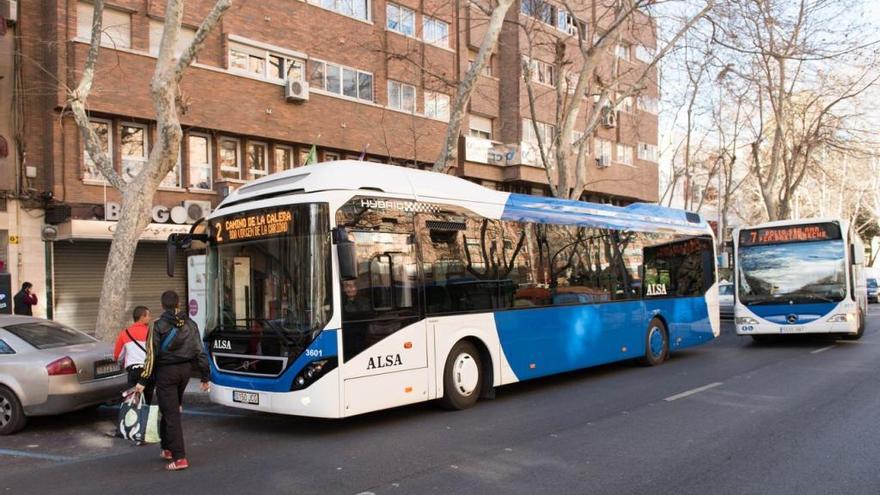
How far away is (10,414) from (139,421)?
2.52 meters

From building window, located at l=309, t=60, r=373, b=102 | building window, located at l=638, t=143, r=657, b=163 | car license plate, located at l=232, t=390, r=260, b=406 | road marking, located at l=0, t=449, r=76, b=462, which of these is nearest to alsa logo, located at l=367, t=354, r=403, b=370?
car license plate, located at l=232, t=390, r=260, b=406

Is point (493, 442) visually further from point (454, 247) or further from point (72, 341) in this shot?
point (72, 341)

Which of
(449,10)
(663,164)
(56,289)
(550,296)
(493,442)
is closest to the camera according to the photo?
(493,442)

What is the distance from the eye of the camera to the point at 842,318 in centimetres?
1531

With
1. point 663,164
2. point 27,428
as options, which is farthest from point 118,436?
point 663,164

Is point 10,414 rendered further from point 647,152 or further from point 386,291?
point 647,152

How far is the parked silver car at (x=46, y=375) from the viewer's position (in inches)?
327

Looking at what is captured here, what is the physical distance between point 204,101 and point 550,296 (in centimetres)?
1245

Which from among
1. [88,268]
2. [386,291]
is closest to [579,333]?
[386,291]

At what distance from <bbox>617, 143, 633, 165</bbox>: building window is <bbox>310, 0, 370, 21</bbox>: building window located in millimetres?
17788

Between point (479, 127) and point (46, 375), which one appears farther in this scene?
point (479, 127)

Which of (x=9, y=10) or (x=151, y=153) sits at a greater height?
(x=9, y=10)

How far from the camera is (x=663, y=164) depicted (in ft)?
181

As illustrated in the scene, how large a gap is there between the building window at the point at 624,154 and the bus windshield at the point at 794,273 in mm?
21279
